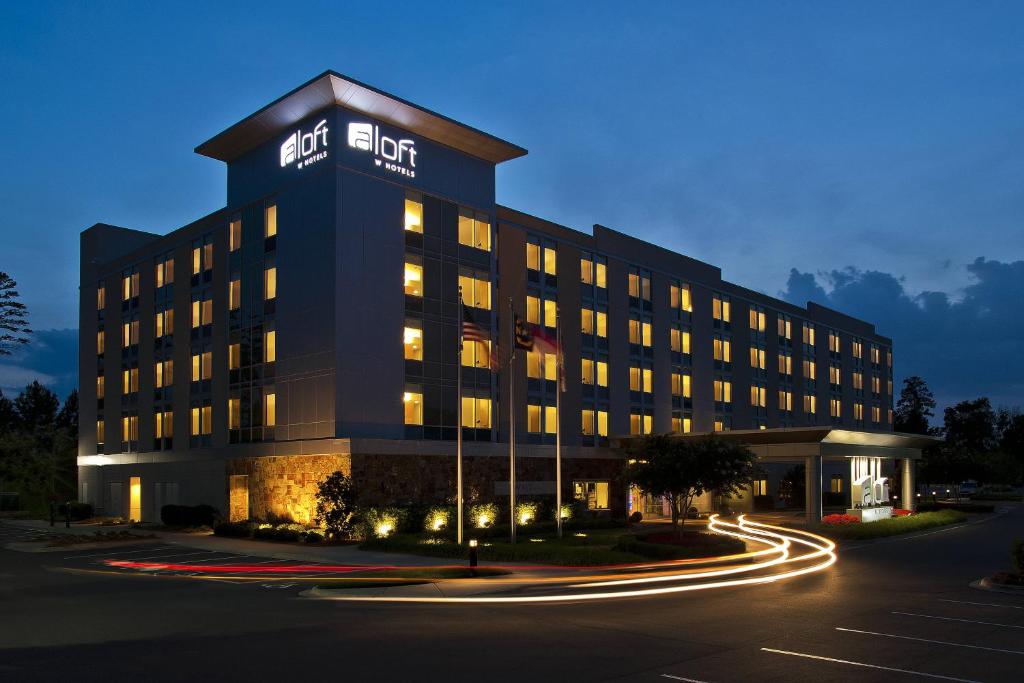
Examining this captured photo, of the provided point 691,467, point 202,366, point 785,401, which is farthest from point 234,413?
point 785,401

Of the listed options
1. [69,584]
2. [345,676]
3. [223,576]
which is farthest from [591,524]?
[345,676]

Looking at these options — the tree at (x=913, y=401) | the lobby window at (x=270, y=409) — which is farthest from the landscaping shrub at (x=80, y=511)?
the tree at (x=913, y=401)

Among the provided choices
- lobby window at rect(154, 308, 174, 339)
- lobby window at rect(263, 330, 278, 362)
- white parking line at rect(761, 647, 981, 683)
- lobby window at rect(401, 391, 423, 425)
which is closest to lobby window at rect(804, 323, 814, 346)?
lobby window at rect(401, 391, 423, 425)

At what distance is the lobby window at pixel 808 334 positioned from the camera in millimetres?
80938

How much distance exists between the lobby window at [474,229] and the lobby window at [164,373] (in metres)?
21.1

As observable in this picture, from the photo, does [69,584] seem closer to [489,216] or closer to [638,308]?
[489,216]

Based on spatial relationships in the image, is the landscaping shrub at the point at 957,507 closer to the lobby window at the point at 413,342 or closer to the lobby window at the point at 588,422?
the lobby window at the point at 588,422

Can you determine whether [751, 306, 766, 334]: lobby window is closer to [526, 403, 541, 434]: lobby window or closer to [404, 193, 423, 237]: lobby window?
[526, 403, 541, 434]: lobby window

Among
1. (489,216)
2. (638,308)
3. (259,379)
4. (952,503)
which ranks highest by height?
(489,216)

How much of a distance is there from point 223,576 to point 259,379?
771 inches

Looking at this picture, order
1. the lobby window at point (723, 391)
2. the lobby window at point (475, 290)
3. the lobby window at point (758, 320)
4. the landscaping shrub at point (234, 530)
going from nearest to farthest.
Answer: the landscaping shrub at point (234, 530), the lobby window at point (475, 290), the lobby window at point (723, 391), the lobby window at point (758, 320)

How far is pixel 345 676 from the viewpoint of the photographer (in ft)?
43.2

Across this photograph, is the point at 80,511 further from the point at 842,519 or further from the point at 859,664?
the point at 859,664

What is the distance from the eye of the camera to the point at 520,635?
55.0 ft
